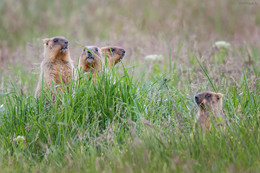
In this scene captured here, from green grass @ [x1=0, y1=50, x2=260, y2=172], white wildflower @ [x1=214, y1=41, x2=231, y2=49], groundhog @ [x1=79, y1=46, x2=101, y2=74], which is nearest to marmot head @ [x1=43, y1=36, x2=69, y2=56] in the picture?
groundhog @ [x1=79, y1=46, x2=101, y2=74]

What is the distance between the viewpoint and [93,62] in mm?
6293

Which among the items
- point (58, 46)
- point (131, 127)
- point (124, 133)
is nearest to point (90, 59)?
point (58, 46)

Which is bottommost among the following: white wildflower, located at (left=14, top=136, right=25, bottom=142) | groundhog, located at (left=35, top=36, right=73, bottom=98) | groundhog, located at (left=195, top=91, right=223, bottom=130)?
white wildflower, located at (left=14, top=136, right=25, bottom=142)

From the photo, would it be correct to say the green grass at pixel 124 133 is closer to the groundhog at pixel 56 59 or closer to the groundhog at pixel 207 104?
the groundhog at pixel 207 104

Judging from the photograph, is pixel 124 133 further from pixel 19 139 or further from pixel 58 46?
pixel 58 46

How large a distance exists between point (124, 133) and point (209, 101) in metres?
1.08

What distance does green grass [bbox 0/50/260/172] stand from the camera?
3994 millimetres

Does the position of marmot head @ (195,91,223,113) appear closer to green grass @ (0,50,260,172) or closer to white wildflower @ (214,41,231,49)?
green grass @ (0,50,260,172)

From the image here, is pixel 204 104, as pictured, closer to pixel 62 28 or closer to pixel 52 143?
pixel 52 143

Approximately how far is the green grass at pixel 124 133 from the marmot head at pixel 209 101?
157 millimetres

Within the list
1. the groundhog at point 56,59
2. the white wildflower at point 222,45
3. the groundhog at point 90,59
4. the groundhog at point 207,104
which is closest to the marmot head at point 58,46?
the groundhog at point 56,59

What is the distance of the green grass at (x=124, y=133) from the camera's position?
3994 millimetres

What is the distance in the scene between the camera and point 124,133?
4.87m

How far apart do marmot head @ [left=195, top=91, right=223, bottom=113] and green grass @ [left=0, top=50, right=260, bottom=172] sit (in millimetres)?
157
